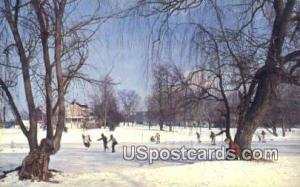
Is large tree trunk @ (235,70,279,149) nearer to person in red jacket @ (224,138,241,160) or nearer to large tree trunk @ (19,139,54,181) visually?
person in red jacket @ (224,138,241,160)

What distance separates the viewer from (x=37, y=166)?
14.2 meters

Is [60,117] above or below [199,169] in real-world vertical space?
above

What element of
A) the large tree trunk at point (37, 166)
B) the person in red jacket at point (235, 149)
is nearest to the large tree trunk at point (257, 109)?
the person in red jacket at point (235, 149)

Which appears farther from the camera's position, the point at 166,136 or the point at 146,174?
the point at 166,136

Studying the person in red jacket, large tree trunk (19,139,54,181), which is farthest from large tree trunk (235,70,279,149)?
large tree trunk (19,139,54,181)

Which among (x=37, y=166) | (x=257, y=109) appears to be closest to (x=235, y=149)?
(x=257, y=109)

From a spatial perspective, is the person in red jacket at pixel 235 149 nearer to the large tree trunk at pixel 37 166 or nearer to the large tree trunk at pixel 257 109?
Result: the large tree trunk at pixel 257 109

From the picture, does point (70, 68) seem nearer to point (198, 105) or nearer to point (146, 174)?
point (146, 174)

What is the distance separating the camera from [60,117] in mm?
15242

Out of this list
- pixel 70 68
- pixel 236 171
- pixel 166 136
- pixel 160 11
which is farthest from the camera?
pixel 166 136

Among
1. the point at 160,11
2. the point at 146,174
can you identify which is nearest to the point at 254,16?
the point at 160,11

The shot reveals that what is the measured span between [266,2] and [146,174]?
6187 mm

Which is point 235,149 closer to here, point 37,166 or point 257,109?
point 257,109

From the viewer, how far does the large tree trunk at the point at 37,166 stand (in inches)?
550
